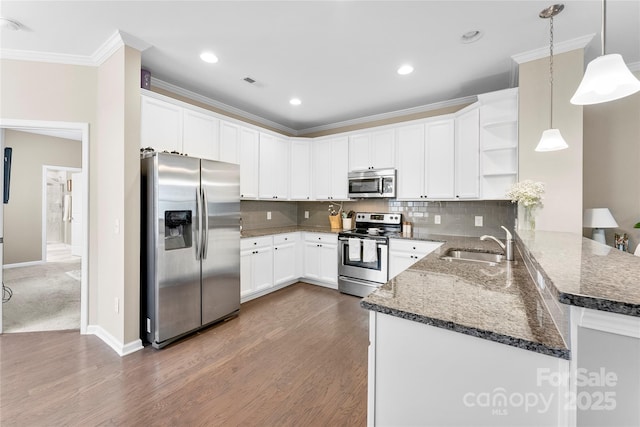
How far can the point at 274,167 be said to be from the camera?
455cm

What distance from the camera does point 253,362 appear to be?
2.42 metres

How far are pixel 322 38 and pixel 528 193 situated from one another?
7.44 feet

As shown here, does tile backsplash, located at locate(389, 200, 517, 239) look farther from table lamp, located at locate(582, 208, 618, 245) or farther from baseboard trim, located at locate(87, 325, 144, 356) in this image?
baseboard trim, located at locate(87, 325, 144, 356)

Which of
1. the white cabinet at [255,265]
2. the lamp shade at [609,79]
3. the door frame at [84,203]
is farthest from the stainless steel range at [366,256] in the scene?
the door frame at [84,203]

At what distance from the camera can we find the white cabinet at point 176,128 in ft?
9.53

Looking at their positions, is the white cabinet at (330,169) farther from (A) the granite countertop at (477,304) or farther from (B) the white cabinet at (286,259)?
(A) the granite countertop at (477,304)

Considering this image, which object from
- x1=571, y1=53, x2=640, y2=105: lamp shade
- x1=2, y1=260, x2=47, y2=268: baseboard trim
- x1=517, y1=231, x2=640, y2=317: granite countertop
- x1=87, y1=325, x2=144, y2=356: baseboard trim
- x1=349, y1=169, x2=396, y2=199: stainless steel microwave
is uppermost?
x1=571, y1=53, x2=640, y2=105: lamp shade

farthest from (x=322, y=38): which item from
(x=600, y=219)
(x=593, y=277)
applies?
(x=600, y=219)

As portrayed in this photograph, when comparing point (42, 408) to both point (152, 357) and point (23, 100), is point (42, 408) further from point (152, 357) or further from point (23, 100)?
point (23, 100)

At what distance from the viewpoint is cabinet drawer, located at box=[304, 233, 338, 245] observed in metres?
4.39

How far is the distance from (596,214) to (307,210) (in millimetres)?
3934

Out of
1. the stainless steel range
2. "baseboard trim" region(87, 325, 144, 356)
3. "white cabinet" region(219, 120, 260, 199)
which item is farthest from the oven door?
"baseboard trim" region(87, 325, 144, 356)

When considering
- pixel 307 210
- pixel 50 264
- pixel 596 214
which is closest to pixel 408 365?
pixel 596 214

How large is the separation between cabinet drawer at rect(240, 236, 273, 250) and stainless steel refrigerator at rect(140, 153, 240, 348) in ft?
1.52
